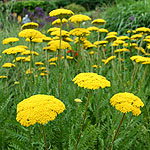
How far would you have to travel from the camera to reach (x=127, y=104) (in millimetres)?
1116

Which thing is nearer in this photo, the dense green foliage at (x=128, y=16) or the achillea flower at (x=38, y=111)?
the achillea flower at (x=38, y=111)

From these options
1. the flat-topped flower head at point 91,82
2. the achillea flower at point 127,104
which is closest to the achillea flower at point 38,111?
the flat-topped flower head at point 91,82

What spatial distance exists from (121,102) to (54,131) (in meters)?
0.92

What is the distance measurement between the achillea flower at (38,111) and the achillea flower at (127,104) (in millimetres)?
329

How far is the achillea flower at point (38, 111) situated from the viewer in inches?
36.2

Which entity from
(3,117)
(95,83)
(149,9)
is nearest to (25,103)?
(95,83)

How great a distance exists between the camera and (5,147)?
1763 mm

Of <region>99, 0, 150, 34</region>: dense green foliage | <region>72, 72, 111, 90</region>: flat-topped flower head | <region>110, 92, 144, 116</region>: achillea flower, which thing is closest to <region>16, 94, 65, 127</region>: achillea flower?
<region>72, 72, 111, 90</region>: flat-topped flower head

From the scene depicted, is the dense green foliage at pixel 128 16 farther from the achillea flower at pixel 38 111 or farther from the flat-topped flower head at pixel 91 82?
the achillea flower at pixel 38 111

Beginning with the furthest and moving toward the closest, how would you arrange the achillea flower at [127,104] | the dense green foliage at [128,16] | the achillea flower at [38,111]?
the dense green foliage at [128,16], the achillea flower at [127,104], the achillea flower at [38,111]

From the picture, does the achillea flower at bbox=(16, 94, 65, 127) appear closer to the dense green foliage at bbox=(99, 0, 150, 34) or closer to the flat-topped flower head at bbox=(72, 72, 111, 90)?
the flat-topped flower head at bbox=(72, 72, 111, 90)

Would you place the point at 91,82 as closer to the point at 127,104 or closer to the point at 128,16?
the point at 127,104

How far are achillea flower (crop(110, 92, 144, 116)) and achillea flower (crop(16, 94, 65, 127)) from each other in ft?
1.08

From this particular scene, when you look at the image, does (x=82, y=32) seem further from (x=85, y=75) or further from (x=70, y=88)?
(x=85, y=75)
